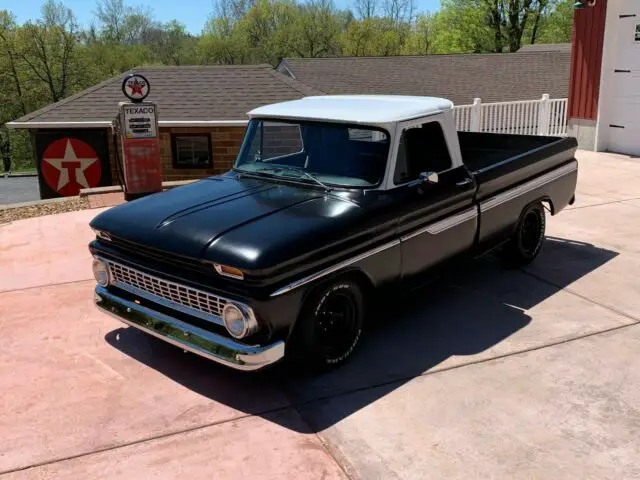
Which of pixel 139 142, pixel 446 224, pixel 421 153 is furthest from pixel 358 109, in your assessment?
pixel 139 142

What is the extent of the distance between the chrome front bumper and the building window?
10035 millimetres

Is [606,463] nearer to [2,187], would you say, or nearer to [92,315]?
[92,315]

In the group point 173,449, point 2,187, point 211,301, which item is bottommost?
point 2,187

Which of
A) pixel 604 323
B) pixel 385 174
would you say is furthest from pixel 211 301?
pixel 604 323

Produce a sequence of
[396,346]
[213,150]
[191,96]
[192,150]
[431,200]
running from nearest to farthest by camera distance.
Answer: [396,346] → [431,200] → [213,150] → [192,150] → [191,96]

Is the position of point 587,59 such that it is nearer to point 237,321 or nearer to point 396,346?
point 396,346

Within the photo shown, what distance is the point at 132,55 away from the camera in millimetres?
80688

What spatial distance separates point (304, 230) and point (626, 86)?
1143cm

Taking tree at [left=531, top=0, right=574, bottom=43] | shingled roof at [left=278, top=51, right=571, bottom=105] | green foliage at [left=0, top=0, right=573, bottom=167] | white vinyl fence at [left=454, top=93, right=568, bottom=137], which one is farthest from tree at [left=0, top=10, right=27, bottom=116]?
white vinyl fence at [left=454, top=93, right=568, bottom=137]

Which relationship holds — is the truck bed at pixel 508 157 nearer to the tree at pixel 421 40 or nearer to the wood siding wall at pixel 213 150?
the wood siding wall at pixel 213 150

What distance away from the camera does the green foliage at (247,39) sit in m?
53.0

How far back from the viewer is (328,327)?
14.9 ft

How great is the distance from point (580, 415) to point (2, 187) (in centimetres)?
4388

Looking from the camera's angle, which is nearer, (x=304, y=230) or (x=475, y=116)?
(x=304, y=230)
